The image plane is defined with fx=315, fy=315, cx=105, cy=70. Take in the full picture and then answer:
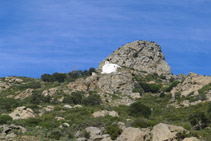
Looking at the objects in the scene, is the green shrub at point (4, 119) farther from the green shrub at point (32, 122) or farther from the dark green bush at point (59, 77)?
the dark green bush at point (59, 77)

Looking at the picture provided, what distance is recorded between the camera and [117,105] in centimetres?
9112

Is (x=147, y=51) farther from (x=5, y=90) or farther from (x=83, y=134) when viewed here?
(x=83, y=134)

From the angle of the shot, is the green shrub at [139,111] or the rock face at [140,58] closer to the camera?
the green shrub at [139,111]

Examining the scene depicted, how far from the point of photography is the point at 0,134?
3656 cm

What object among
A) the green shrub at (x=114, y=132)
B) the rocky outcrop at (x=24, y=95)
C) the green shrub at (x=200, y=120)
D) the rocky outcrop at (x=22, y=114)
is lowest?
the green shrub at (x=114, y=132)

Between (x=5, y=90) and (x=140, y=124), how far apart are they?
80.0 m

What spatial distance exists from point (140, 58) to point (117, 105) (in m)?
77.7

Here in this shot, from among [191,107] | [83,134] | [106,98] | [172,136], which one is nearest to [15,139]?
[83,134]

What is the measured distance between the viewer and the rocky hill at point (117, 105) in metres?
38.6

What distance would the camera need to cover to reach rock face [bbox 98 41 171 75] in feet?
533

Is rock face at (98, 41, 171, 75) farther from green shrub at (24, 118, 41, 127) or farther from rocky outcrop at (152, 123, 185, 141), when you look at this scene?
rocky outcrop at (152, 123, 185, 141)

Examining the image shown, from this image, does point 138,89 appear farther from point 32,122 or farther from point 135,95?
point 32,122

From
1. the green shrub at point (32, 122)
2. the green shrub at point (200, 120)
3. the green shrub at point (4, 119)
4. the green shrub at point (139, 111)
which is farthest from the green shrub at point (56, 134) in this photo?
the green shrub at point (139, 111)

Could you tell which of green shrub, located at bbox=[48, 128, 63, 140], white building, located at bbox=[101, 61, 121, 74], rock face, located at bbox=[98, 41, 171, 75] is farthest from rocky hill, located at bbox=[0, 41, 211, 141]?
white building, located at bbox=[101, 61, 121, 74]
